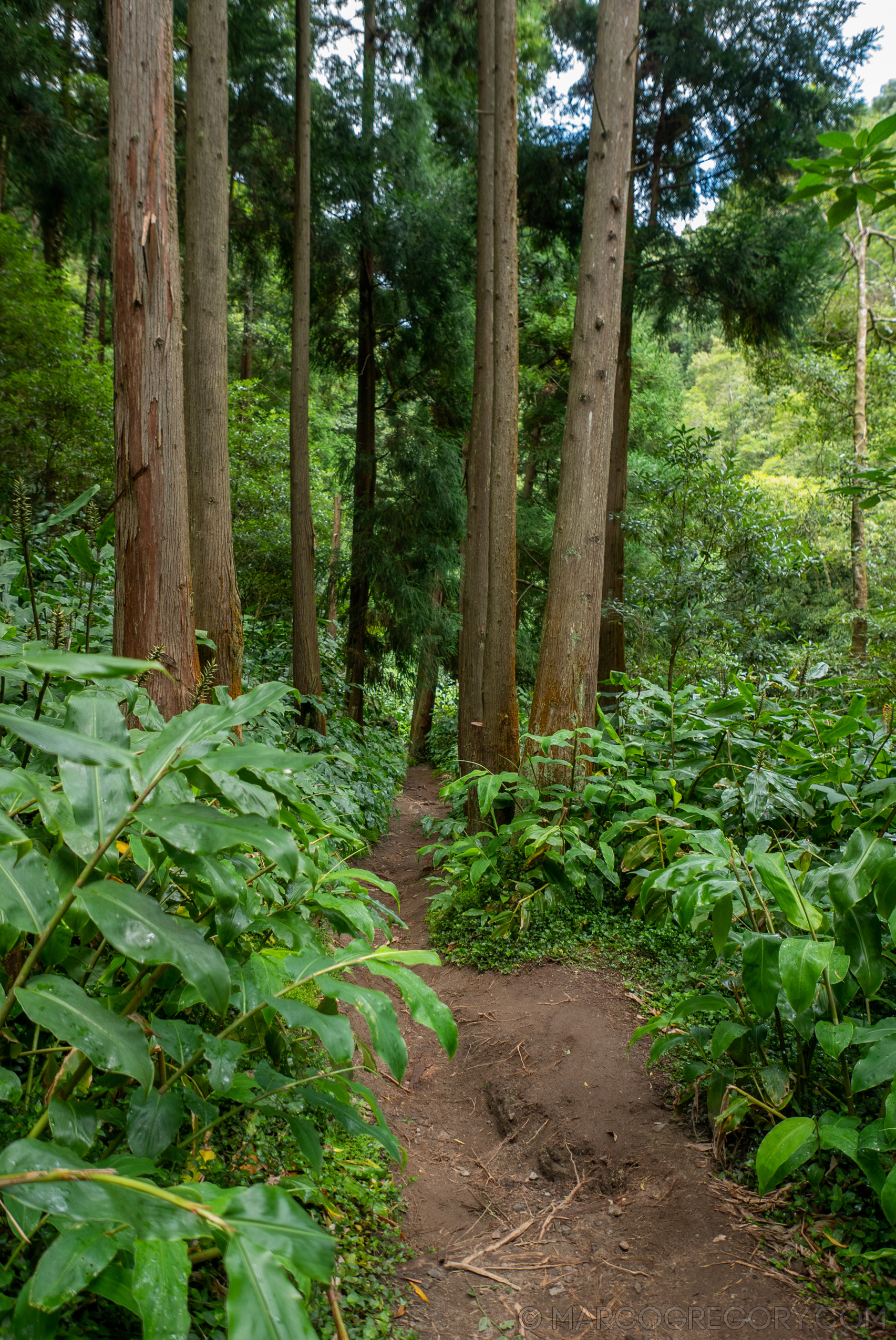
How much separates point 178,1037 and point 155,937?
1.89 ft

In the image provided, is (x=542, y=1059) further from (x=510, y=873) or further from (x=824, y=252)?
(x=824, y=252)

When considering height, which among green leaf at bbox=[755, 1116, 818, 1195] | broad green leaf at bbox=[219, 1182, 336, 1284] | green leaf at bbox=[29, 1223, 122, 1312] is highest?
broad green leaf at bbox=[219, 1182, 336, 1284]

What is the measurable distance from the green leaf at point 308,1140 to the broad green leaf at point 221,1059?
15 centimetres

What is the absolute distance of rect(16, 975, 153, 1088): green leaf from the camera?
115cm

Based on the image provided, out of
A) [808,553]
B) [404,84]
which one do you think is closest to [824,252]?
[808,553]

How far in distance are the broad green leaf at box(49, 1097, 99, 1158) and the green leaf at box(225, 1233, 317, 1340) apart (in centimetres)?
56

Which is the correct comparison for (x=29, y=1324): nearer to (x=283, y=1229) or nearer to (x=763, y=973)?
(x=283, y=1229)

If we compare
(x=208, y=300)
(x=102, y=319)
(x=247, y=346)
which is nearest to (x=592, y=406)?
(x=208, y=300)

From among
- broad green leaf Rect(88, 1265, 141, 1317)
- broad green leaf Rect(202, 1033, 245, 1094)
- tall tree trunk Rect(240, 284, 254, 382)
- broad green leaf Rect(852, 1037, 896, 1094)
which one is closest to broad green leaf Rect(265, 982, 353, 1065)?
broad green leaf Rect(202, 1033, 245, 1094)

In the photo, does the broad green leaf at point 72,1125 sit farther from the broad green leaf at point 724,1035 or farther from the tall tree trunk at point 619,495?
the tall tree trunk at point 619,495

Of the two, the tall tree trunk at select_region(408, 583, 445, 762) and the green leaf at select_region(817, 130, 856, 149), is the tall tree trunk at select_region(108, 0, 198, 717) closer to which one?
the green leaf at select_region(817, 130, 856, 149)

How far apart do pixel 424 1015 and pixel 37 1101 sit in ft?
3.16

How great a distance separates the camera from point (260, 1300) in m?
0.83

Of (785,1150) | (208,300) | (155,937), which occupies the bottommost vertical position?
(785,1150)
